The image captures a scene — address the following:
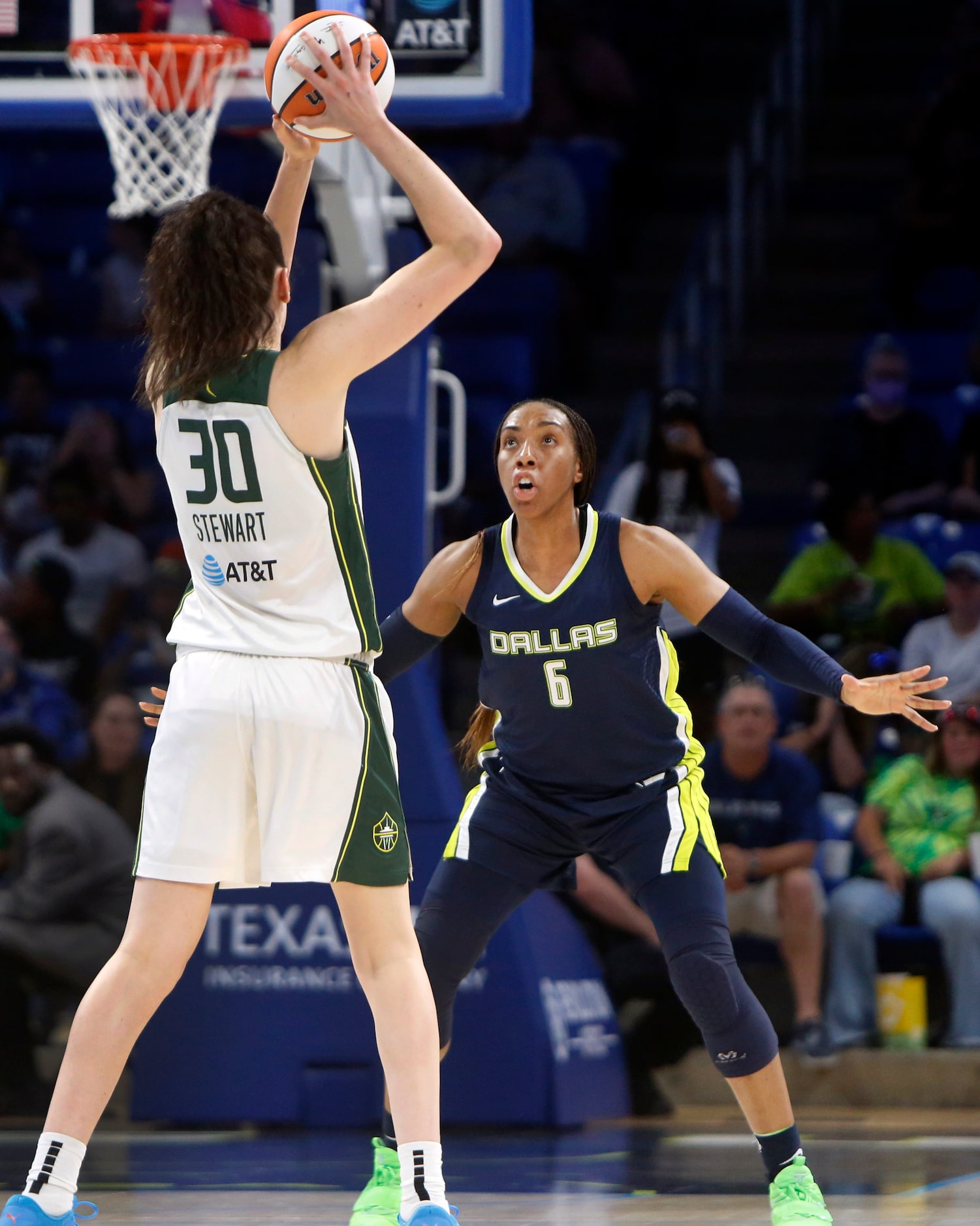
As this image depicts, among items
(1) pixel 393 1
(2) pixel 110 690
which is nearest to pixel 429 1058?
(1) pixel 393 1

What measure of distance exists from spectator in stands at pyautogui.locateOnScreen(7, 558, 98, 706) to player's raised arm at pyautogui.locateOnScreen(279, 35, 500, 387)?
5.92 m

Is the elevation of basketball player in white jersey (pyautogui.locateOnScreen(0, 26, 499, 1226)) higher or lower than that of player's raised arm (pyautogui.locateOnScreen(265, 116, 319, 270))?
lower

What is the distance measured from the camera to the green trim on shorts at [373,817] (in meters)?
4.02

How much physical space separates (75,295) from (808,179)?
522 centimetres

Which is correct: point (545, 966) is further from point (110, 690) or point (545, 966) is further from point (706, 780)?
point (110, 690)

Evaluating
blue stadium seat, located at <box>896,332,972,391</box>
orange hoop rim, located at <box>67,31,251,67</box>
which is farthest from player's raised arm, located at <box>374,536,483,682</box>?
blue stadium seat, located at <box>896,332,972,391</box>

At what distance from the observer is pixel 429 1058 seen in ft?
13.2

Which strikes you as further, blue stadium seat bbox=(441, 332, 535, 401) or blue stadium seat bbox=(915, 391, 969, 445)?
blue stadium seat bbox=(441, 332, 535, 401)

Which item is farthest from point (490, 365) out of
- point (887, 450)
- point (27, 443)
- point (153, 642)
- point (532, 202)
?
point (153, 642)

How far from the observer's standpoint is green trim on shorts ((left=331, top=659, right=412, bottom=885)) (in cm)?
402

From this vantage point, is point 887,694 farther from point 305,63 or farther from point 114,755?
point 114,755

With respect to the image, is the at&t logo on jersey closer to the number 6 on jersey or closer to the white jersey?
the white jersey

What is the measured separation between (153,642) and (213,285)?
558cm

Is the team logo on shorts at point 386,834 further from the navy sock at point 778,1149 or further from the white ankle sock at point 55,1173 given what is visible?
the navy sock at point 778,1149
